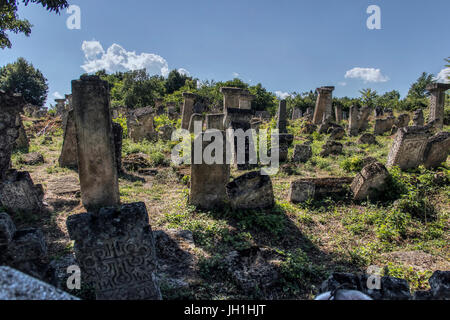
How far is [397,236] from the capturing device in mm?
4254

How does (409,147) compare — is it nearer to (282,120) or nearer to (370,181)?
(370,181)

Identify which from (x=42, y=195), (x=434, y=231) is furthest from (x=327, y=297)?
(x=42, y=195)

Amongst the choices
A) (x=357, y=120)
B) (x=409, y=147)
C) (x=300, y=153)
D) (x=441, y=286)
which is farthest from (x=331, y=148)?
(x=441, y=286)

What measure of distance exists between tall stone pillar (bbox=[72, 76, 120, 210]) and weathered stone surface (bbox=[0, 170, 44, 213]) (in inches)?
33.1

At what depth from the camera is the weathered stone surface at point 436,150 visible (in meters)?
6.66

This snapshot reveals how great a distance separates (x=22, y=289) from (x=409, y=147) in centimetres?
782

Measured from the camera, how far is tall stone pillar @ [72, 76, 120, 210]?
14.1 feet

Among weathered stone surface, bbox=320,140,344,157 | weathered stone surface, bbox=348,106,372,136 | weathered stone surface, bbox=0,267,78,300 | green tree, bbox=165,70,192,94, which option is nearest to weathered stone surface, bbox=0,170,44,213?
weathered stone surface, bbox=0,267,78,300

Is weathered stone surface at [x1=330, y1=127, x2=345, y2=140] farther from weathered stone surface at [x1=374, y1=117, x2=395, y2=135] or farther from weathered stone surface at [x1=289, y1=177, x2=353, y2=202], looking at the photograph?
weathered stone surface at [x1=289, y1=177, x2=353, y2=202]

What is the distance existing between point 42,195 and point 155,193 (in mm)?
2264

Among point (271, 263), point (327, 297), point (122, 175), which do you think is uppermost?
point (122, 175)

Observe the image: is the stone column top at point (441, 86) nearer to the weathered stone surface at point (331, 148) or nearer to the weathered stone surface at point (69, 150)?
the weathered stone surface at point (331, 148)

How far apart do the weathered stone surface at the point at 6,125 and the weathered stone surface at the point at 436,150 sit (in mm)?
9434
